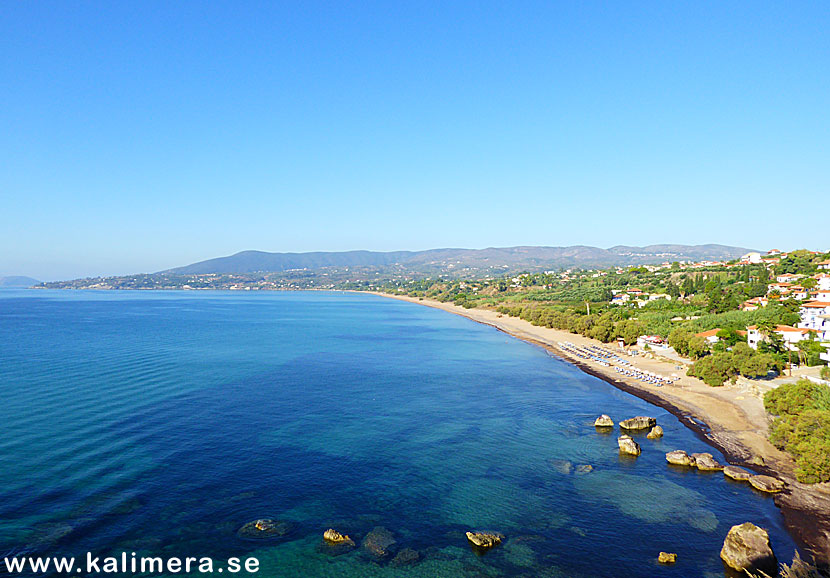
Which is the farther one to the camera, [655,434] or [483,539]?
[655,434]

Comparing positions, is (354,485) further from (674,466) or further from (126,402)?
(126,402)

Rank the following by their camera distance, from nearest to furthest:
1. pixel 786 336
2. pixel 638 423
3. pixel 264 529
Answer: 1. pixel 264 529
2. pixel 638 423
3. pixel 786 336

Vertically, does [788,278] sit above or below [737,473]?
above

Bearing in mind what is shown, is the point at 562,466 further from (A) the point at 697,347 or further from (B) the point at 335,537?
(A) the point at 697,347

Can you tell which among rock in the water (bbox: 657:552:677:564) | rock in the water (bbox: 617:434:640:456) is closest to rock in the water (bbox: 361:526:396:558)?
rock in the water (bbox: 657:552:677:564)

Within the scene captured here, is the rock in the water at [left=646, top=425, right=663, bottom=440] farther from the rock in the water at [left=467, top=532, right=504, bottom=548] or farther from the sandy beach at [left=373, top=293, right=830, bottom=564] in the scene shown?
the rock in the water at [left=467, top=532, right=504, bottom=548]

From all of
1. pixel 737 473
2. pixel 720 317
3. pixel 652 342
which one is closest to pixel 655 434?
pixel 737 473
